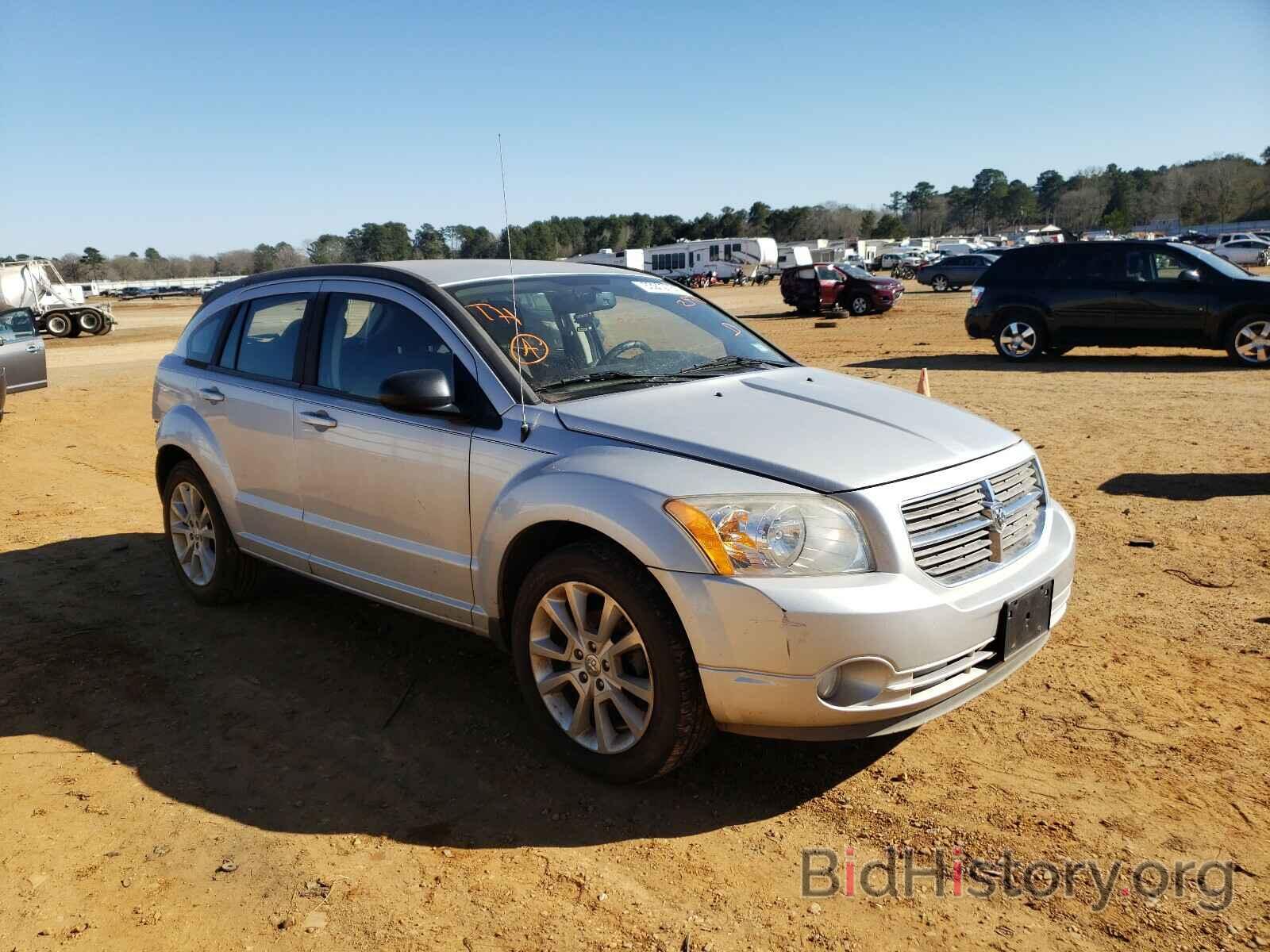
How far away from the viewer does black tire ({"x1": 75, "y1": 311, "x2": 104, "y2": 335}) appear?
34812mm

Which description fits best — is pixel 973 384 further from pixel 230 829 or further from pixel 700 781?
pixel 230 829

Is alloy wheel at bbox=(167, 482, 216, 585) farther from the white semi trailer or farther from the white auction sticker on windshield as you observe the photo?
the white semi trailer

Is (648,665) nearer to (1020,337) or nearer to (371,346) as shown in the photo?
(371,346)

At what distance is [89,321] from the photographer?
1378 inches

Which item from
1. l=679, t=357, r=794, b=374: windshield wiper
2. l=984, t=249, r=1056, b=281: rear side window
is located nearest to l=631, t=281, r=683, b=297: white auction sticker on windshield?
l=679, t=357, r=794, b=374: windshield wiper

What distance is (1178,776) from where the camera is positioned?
347 centimetres

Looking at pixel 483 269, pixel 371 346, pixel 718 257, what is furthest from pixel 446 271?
pixel 718 257

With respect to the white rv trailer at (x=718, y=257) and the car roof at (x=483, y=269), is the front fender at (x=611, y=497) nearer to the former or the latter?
the car roof at (x=483, y=269)

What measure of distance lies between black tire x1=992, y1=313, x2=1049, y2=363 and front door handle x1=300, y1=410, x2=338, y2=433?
13239 mm

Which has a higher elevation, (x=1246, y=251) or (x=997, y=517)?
(x=1246, y=251)

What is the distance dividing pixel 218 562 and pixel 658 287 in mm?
2753

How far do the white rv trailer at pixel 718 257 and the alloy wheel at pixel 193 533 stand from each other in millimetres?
58107

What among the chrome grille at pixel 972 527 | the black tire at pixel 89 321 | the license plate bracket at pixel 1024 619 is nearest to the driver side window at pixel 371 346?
the chrome grille at pixel 972 527

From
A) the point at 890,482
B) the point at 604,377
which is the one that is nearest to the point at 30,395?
the point at 604,377
